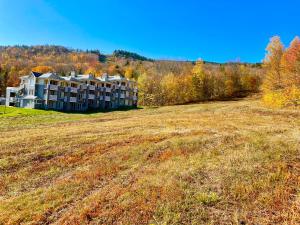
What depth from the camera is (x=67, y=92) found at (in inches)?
3009

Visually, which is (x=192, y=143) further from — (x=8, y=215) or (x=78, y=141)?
(x=8, y=215)

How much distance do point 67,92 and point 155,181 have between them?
213 feet

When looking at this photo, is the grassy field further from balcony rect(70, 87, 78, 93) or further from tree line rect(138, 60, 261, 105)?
tree line rect(138, 60, 261, 105)

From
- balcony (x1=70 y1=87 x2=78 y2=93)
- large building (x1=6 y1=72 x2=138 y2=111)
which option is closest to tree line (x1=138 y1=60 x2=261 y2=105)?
large building (x1=6 y1=72 x2=138 y2=111)

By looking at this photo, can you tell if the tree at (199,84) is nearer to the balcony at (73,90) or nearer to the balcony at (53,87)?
the balcony at (73,90)

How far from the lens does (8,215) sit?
12.8 m

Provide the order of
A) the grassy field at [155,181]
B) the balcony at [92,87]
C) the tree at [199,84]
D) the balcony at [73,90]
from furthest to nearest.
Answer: the tree at [199,84], the balcony at [92,87], the balcony at [73,90], the grassy field at [155,181]

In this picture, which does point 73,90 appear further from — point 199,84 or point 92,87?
point 199,84

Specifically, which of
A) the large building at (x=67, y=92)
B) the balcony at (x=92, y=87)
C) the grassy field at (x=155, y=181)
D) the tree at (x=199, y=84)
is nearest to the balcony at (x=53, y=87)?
the large building at (x=67, y=92)

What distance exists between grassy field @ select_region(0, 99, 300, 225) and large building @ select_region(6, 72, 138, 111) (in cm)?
4791

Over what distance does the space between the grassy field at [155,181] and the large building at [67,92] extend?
47911 mm

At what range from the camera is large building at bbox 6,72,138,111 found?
237ft

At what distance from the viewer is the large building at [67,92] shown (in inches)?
2844

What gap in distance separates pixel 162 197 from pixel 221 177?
4.03m
